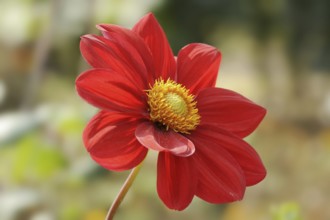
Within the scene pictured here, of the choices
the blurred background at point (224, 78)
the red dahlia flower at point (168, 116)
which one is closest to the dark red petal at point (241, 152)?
the red dahlia flower at point (168, 116)

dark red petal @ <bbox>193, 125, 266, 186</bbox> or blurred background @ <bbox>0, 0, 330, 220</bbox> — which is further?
blurred background @ <bbox>0, 0, 330, 220</bbox>

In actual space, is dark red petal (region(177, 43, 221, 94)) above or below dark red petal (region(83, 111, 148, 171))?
above

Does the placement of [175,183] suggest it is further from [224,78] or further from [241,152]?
[224,78]

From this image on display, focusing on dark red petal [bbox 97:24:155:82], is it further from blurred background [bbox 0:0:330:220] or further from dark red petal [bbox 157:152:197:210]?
blurred background [bbox 0:0:330:220]

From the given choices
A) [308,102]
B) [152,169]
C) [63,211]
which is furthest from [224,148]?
[308,102]

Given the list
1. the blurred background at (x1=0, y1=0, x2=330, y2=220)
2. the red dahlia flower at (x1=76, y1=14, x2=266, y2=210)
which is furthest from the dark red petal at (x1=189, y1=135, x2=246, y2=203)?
the blurred background at (x1=0, y1=0, x2=330, y2=220)

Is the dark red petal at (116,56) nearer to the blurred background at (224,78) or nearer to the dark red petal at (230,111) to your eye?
the dark red petal at (230,111)

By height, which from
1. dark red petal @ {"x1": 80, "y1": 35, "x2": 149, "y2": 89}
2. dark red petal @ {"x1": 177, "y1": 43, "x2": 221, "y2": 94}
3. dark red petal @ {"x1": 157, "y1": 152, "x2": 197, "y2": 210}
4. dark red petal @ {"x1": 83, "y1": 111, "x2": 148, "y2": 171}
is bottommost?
dark red petal @ {"x1": 157, "y1": 152, "x2": 197, "y2": 210}
